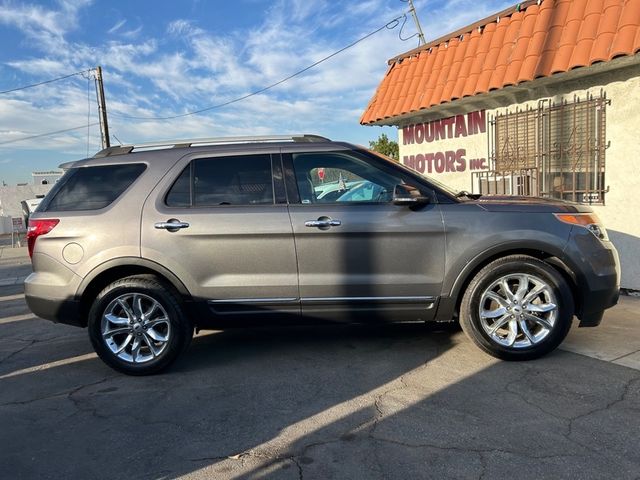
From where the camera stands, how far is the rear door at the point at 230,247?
4266 mm

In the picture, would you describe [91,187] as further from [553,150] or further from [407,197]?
[553,150]

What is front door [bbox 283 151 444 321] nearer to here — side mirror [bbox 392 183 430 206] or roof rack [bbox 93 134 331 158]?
side mirror [bbox 392 183 430 206]

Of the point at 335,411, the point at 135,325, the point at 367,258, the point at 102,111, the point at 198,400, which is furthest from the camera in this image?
the point at 102,111

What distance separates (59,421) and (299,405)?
5.52ft

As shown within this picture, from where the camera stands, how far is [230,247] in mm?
4281

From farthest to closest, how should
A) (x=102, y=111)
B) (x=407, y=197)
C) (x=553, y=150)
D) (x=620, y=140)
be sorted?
(x=102, y=111) < (x=553, y=150) < (x=620, y=140) < (x=407, y=197)

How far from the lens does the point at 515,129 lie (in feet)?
25.0

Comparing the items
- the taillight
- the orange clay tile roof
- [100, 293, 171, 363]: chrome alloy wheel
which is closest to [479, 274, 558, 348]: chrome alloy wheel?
[100, 293, 171, 363]: chrome alloy wheel

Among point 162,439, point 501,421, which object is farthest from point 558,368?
point 162,439

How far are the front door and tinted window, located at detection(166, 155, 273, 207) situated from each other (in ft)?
1.16

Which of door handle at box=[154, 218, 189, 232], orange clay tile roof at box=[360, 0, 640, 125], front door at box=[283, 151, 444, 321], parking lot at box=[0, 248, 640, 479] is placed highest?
orange clay tile roof at box=[360, 0, 640, 125]

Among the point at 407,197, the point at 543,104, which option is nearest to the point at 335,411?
the point at 407,197

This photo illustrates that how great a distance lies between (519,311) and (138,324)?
3179mm

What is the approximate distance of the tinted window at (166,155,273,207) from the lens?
4387mm
